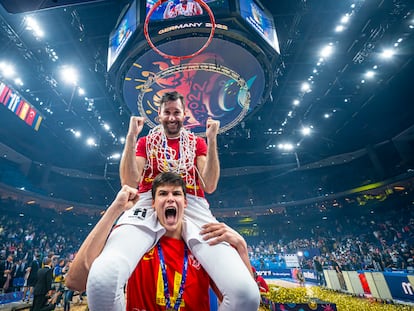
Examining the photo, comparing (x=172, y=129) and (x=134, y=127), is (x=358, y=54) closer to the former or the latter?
(x=172, y=129)

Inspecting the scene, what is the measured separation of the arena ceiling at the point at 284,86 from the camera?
10711 millimetres

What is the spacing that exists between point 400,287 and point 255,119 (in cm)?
1265

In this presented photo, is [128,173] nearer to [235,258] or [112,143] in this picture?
[235,258]

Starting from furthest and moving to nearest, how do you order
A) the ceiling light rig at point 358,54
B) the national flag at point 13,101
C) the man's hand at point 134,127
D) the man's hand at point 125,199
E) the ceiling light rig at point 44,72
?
the national flag at point 13,101
the ceiling light rig at point 358,54
the ceiling light rig at point 44,72
the man's hand at point 134,127
the man's hand at point 125,199

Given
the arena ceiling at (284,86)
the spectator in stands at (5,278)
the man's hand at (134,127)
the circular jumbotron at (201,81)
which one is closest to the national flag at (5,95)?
the arena ceiling at (284,86)

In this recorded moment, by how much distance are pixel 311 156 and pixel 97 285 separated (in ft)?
95.3

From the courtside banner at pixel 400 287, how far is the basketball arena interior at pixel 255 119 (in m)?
0.04

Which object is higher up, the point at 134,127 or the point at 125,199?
the point at 134,127

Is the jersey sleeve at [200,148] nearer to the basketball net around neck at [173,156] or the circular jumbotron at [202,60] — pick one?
the basketball net around neck at [173,156]

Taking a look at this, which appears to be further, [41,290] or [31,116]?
[31,116]

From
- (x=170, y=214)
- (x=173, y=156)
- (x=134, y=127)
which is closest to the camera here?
(x=170, y=214)

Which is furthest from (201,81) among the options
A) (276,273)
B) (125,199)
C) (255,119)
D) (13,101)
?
(276,273)

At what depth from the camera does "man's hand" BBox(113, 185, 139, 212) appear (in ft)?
6.21

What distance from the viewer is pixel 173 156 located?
291 cm
